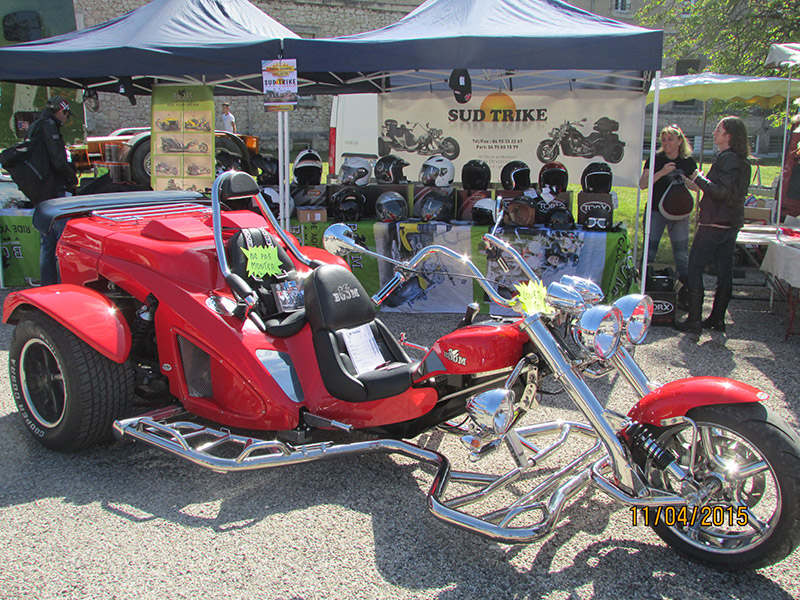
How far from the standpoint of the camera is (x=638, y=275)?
20.9ft

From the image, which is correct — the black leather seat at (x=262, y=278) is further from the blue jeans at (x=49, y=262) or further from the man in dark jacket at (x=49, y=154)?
the man in dark jacket at (x=49, y=154)

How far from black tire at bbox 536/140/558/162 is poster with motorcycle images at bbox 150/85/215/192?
4125 millimetres

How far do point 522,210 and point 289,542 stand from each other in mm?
4392

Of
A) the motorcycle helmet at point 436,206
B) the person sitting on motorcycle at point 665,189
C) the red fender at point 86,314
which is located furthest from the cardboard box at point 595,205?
the red fender at point 86,314

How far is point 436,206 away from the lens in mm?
6555

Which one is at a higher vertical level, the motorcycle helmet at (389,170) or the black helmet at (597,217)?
the motorcycle helmet at (389,170)

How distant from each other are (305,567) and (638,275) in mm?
4804

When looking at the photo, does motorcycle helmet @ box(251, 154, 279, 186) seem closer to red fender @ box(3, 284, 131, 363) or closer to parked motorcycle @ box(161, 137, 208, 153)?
parked motorcycle @ box(161, 137, 208, 153)

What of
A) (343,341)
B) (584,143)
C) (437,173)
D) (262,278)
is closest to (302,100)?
(584,143)

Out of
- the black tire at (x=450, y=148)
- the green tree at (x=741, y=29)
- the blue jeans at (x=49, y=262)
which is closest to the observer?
the blue jeans at (x=49, y=262)

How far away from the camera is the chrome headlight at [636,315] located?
2.42 meters

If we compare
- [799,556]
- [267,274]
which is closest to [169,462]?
[267,274]

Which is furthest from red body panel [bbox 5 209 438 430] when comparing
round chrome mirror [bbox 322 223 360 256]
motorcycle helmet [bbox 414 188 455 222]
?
motorcycle helmet [bbox 414 188 455 222]

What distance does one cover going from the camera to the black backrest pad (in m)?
3.17
